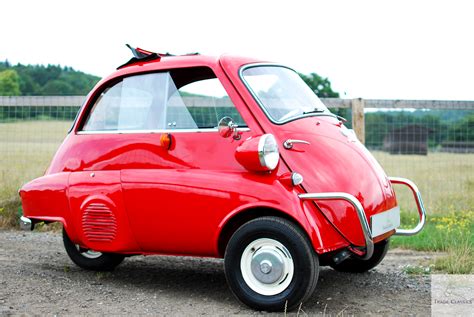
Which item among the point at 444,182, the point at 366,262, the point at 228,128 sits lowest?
the point at 444,182

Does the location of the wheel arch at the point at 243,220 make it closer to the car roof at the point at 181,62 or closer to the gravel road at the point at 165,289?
the gravel road at the point at 165,289

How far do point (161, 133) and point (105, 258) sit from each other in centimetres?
153

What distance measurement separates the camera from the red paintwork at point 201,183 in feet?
15.8

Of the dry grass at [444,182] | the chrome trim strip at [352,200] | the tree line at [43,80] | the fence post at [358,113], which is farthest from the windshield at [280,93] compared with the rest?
the tree line at [43,80]

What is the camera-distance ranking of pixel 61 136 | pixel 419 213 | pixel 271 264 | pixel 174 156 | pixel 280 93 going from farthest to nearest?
pixel 61 136 < pixel 419 213 < pixel 280 93 < pixel 174 156 < pixel 271 264

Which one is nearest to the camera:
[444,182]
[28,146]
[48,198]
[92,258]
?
[48,198]

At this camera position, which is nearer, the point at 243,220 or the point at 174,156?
the point at 243,220

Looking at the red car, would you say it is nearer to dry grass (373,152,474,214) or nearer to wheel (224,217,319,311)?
wheel (224,217,319,311)

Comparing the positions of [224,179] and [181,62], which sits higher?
[181,62]

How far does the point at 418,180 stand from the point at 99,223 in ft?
24.9

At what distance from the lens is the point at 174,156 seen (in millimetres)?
5281

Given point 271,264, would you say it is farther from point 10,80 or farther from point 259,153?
point 10,80

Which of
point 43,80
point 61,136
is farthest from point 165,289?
point 43,80

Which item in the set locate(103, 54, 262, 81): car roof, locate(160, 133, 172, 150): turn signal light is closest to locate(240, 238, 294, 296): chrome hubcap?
locate(160, 133, 172, 150): turn signal light
